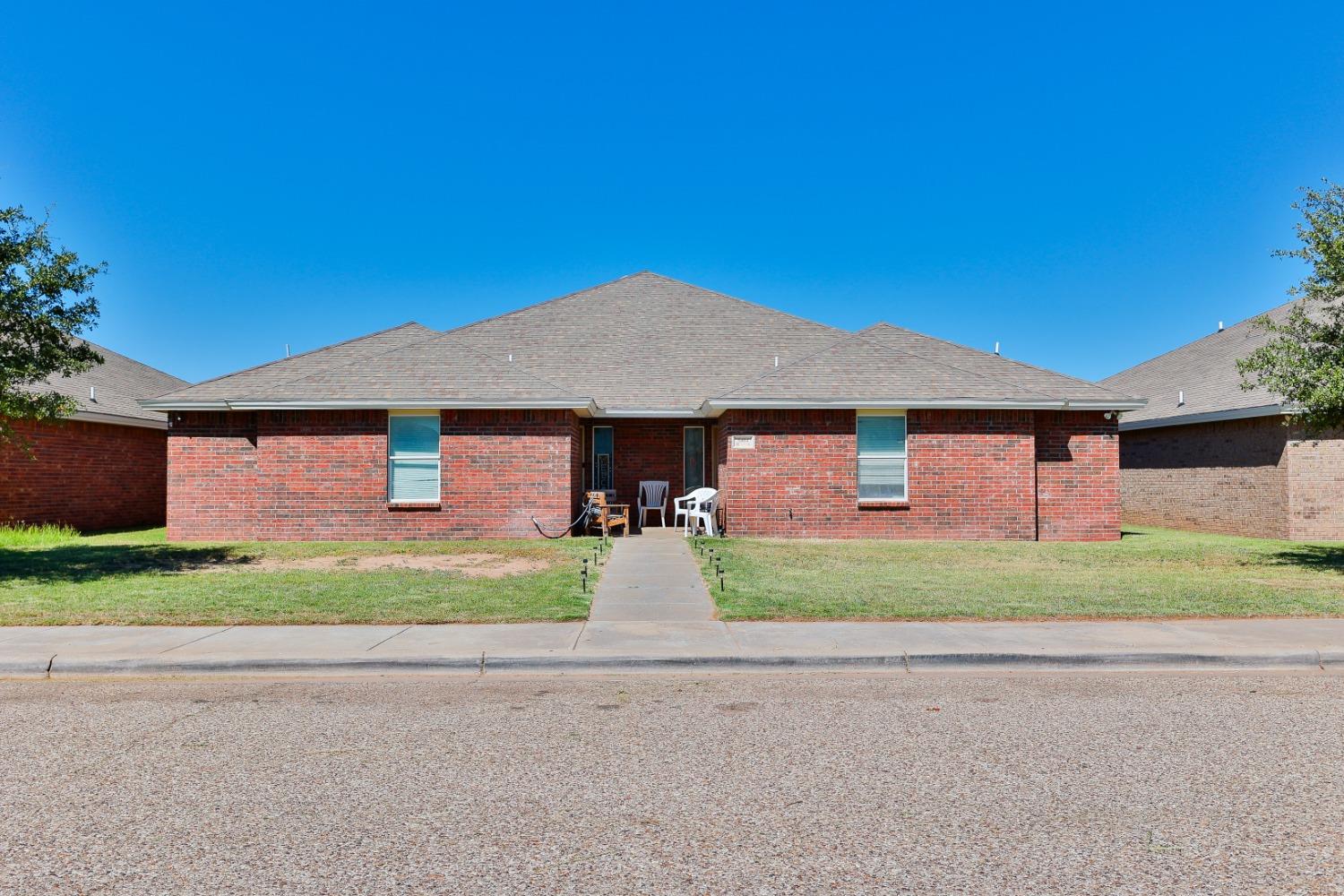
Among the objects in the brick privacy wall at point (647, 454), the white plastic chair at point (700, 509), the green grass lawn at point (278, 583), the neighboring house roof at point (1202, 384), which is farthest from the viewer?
the brick privacy wall at point (647, 454)

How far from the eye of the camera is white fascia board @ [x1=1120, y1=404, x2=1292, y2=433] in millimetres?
17953

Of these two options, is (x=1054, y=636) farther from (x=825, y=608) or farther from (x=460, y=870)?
(x=460, y=870)

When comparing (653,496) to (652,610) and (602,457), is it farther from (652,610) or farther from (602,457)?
(652,610)

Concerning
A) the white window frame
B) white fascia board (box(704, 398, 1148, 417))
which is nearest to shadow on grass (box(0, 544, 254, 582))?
white fascia board (box(704, 398, 1148, 417))

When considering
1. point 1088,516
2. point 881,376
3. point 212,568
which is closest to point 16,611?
point 212,568

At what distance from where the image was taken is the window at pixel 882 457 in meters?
17.9

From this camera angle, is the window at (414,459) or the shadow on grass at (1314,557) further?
the window at (414,459)

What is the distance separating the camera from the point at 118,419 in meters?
21.5

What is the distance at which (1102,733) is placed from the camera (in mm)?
5449

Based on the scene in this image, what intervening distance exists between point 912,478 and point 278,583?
1203cm

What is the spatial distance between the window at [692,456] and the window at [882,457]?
4693 millimetres

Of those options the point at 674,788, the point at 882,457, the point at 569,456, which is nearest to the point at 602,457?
the point at 569,456

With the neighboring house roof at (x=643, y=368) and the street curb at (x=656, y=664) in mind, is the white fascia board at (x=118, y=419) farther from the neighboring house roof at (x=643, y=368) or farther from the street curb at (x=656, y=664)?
the street curb at (x=656, y=664)

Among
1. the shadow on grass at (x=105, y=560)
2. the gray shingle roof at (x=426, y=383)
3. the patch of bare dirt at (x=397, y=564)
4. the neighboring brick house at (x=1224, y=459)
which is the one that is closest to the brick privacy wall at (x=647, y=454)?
the gray shingle roof at (x=426, y=383)
